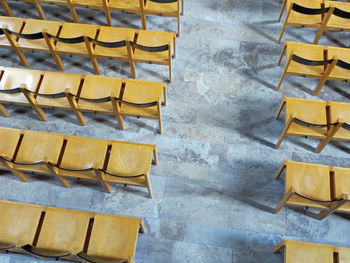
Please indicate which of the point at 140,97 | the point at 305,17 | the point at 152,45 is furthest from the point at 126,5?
the point at 305,17

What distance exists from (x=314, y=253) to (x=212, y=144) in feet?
6.38

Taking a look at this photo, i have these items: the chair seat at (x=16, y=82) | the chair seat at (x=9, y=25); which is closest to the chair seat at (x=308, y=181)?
the chair seat at (x=16, y=82)

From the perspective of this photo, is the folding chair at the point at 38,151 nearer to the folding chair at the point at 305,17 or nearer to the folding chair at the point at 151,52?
the folding chair at the point at 151,52

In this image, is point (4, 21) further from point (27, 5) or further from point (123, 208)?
point (123, 208)

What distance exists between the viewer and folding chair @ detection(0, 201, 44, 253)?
3.82 metres

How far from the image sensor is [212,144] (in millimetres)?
4887

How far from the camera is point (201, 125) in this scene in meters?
5.03

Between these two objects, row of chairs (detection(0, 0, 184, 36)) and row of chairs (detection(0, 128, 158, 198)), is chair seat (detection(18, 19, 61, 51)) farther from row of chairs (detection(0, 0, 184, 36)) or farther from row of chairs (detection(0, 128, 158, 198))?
row of chairs (detection(0, 128, 158, 198))

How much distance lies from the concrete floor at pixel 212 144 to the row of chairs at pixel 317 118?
49cm

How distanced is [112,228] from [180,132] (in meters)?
1.78

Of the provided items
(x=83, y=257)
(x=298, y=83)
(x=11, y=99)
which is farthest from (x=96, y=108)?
(x=298, y=83)

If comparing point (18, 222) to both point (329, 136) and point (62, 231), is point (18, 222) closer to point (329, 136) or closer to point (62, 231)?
point (62, 231)

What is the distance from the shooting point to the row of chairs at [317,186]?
3.96 metres

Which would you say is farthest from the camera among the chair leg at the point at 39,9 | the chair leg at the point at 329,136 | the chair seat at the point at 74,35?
the chair leg at the point at 39,9
